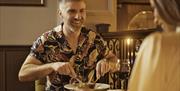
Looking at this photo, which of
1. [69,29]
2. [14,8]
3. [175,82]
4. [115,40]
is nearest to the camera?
[175,82]

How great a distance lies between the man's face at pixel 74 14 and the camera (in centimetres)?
218

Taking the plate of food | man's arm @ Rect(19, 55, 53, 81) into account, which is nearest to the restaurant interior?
man's arm @ Rect(19, 55, 53, 81)

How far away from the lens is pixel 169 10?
98 cm

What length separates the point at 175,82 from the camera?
0.98m

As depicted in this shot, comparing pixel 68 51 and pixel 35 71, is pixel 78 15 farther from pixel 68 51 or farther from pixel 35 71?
pixel 35 71

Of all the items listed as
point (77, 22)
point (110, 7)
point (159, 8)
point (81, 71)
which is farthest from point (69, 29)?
point (110, 7)

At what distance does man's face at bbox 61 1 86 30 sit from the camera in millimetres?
2176

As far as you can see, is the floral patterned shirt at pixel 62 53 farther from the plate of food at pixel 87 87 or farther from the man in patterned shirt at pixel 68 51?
the plate of food at pixel 87 87

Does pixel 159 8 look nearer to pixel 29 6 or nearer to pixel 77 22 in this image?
pixel 77 22

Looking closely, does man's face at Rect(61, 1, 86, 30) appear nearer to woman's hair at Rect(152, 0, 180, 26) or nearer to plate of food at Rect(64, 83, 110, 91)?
plate of food at Rect(64, 83, 110, 91)

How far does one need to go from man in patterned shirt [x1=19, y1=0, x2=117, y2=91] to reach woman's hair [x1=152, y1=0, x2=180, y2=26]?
43.2 inches

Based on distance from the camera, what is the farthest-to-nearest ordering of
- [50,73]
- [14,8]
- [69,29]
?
[14,8] → [69,29] → [50,73]

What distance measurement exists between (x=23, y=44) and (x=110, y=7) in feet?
3.68

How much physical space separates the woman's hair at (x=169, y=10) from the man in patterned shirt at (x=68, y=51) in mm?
1098
